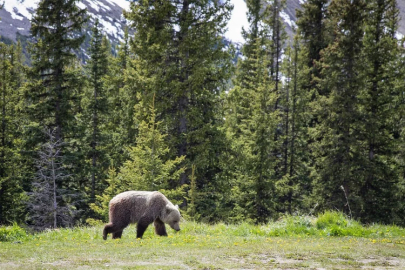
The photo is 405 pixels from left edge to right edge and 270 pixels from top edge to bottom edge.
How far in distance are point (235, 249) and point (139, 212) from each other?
3.70 m

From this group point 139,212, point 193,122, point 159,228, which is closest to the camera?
point 139,212

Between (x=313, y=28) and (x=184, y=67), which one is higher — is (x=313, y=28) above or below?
above

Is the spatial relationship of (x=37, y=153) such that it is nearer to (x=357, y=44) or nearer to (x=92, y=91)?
(x=92, y=91)

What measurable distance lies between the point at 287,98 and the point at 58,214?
73.9 feet

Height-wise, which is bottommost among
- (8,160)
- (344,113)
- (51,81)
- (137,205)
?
(137,205)

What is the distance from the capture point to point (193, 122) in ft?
76.6

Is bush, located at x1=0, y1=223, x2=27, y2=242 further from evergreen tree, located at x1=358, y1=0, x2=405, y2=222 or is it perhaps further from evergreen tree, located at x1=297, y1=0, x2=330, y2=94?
evergreen tree, located at x1=297, y1=0, x2=330, y2=94

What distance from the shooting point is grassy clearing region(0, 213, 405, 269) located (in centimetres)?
759

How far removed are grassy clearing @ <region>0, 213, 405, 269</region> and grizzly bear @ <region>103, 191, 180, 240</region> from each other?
0.60 metres

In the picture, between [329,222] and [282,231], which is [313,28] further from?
[282,231]

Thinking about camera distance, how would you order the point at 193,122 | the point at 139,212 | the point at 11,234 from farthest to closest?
1. the point at 193,122
2. the point at 139,212
3. the point at 11,234

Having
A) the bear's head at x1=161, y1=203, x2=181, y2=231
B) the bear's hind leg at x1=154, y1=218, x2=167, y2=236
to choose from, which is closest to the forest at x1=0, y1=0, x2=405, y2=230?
the bear's hind leg at x1=154, y1=218, x2=167, y2=236

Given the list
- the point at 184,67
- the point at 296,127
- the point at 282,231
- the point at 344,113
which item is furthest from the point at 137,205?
the point at 296,127

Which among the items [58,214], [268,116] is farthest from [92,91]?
[268,116]
